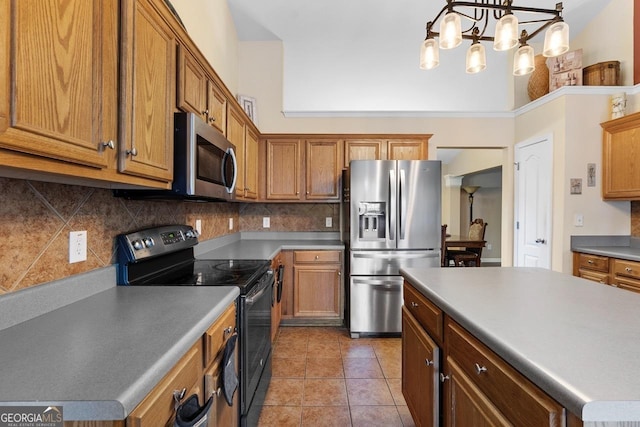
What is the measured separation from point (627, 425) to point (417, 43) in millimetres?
4179

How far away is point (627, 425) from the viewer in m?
0.61

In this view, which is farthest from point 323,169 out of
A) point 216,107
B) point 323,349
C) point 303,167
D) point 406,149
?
point 323,349

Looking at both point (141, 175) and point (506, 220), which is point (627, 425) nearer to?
point (141, 175)

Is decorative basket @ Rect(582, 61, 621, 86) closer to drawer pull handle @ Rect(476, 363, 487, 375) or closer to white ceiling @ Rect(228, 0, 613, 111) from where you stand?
white ceiling @ Rect(228, 0, 613, 111)

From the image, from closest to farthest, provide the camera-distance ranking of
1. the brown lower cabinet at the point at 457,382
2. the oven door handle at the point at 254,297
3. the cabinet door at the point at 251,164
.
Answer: the brown lower cabinet at the point at 457,382, the oven door handle at the point at 254,297, the cabinet door at the point at 251,164

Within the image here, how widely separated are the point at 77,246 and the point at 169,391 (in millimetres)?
836

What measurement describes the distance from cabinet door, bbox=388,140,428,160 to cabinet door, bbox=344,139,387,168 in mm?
97

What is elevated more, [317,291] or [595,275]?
[595,275]

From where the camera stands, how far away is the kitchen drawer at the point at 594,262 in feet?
9.19

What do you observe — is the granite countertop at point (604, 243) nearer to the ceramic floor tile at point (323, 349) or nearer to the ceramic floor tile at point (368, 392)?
the ceramic floor tile at point (368, 392)

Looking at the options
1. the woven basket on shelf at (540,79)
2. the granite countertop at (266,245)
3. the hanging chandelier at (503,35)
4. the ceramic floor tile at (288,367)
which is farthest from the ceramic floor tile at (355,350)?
the woven basket on shelf at (540,79)

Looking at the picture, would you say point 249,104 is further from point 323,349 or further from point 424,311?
point 424,311

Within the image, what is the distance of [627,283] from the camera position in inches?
101

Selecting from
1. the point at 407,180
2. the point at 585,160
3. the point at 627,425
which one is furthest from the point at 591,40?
the point at 627,425
